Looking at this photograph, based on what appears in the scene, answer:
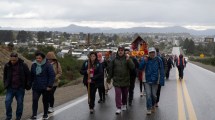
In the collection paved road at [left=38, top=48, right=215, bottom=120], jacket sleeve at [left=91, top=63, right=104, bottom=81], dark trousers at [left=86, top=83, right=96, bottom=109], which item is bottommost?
paved road at [left=38, top=48, right=215, bottom=120]

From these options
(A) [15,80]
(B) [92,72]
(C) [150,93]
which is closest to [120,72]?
(B) [92,72]

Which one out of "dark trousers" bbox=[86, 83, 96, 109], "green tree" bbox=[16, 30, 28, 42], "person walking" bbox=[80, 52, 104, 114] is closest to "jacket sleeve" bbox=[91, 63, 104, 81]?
"person walking" bbox=[80, 52, 104, 114]

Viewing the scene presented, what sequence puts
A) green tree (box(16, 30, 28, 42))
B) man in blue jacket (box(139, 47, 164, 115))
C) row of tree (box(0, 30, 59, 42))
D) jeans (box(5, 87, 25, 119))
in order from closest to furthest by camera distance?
1. jeans (box(5, 87, 25, 119))
2. man in blue jacket (box(139, 47, 164, 115))
3. row of tree (box(0, 30, 59, 42))
4. green tree (box(16, 30, 28, 42))

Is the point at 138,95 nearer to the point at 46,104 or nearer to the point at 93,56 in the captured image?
the point at 93,56

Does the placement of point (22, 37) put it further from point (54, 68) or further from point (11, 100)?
point (11, 100)

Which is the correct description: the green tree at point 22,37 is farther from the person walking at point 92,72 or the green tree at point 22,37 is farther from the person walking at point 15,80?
the person walking at point 15,80

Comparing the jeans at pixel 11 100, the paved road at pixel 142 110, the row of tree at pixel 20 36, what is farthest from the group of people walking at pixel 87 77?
the row of tree at pixel 20 36

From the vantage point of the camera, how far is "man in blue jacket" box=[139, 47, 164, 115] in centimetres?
1024

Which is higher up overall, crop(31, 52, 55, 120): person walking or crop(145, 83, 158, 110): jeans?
crop(31, 52, 55, 120): person walking

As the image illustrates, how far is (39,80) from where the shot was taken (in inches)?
359

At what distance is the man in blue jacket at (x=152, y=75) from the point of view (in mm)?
10242

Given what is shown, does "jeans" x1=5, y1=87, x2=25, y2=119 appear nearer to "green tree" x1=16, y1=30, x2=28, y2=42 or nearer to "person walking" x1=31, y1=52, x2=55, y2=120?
"person walking" x1=31, y1=52, x2=55, y2=120

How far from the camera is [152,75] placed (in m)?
10.2

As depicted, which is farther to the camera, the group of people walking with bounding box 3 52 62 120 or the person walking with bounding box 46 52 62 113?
the person walking with bounding box 46 52 62 113
